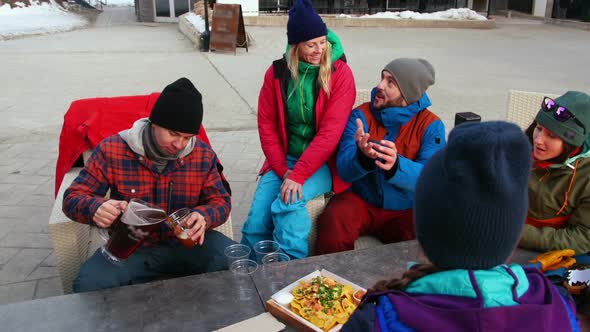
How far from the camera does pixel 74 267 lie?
9.38 ft

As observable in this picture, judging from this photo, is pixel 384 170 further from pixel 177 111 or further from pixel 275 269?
pixel 177 111

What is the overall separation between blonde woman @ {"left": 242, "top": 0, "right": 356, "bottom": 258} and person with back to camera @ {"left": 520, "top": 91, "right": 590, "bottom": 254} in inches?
46.3

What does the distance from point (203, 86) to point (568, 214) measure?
745 cm

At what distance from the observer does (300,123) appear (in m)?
3.52

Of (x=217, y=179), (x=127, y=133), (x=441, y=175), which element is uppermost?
(x=441, y=175)

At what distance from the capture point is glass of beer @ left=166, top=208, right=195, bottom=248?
2223mm

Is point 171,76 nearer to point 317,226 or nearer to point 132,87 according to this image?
point 132,87

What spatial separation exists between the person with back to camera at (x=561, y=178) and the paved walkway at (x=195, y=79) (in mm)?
2343

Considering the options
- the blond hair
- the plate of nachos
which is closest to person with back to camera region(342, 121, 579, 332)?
the plate of nachos

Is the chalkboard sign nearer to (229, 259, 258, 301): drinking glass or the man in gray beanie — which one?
the man in gray beanie

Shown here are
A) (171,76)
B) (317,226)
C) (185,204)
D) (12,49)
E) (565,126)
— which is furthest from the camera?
(12,49)

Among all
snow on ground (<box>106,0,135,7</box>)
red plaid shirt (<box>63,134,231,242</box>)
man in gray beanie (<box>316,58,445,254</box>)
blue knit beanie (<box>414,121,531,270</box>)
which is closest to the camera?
blue knit beanie (<box>414,121,531,270</box>)

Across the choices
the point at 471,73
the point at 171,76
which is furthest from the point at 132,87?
the point at 471,73

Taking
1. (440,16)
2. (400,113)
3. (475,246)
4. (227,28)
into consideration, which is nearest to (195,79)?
(227,28)
